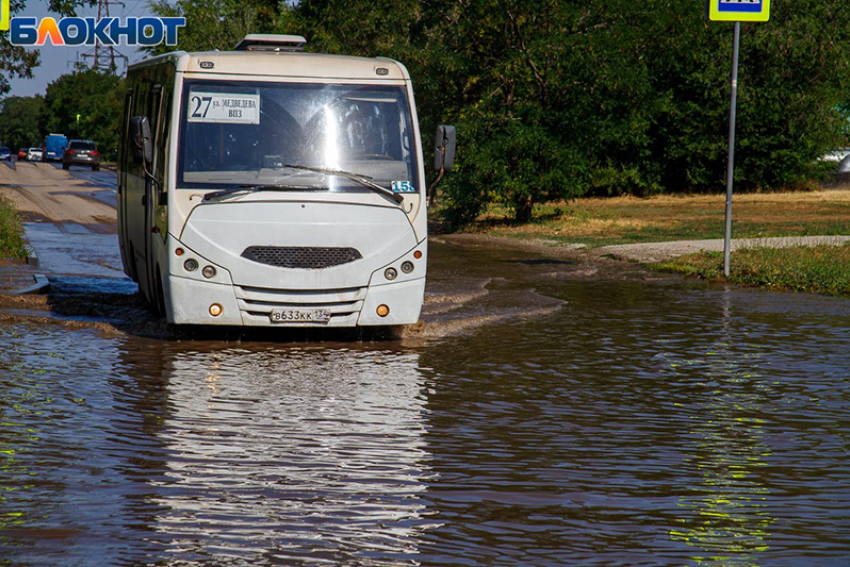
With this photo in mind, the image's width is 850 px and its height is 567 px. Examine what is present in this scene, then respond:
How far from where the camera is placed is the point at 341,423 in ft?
24.6

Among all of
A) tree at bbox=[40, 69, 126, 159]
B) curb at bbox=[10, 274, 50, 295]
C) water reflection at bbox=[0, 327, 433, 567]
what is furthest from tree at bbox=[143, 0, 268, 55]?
water reflection at bbox=[0, 327, 433, 567]

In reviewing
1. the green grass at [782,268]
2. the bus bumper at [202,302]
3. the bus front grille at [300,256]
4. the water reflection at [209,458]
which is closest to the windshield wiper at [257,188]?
the bus front grille at [300,256]

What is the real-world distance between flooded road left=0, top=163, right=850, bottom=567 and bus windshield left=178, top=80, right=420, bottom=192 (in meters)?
1.54

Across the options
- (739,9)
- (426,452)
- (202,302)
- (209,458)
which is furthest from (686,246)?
(209,458)

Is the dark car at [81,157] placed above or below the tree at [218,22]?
below

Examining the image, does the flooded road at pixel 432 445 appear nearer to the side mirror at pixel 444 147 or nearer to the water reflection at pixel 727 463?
the water reflection at pixel 727 463

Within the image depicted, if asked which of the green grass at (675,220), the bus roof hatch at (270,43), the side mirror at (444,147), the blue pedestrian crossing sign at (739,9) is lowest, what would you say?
the green grass at (675,220)

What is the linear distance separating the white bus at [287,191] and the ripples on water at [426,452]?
0.49 m

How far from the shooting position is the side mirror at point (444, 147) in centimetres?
1145

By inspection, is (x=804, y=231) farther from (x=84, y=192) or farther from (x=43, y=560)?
(x=84, y=192)

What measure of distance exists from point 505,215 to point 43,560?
25.0 m

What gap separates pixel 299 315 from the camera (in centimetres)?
1071

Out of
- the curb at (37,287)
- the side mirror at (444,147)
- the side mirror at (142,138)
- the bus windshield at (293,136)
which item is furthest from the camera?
the curb at (37,287)

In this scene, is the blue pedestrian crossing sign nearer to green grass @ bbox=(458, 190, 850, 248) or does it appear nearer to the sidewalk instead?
the sidewalk
